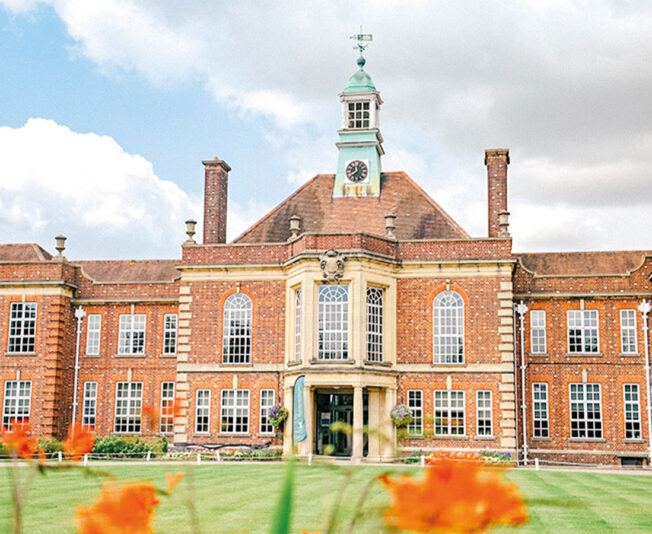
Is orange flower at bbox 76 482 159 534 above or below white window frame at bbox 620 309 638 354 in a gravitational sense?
below

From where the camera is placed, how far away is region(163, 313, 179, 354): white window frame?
37.2 meters

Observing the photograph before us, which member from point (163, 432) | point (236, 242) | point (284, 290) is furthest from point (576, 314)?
point (163, 432)

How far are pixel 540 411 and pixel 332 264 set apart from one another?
35.4 feet

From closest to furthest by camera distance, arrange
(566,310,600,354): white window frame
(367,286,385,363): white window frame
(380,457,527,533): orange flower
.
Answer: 1. (380,457,527,533): orange flower
2. (367,286,385,363): white window frame
3. (566,310,600,354): white window frame

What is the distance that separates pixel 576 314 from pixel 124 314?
1972 centimetres

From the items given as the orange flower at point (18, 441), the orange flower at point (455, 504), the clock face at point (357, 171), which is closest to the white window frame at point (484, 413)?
the clock face at point (357, 171)

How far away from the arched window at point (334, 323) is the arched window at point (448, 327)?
12.0 feet

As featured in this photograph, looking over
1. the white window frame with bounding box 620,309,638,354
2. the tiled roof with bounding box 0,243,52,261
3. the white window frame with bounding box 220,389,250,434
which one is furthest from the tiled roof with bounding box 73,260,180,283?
the white window frame with bounding box 620,309,638,354

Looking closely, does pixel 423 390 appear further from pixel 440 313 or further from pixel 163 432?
pixel 163 432

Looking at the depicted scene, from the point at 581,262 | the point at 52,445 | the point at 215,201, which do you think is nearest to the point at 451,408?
the point at 581,262

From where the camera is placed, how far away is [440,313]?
3241cm

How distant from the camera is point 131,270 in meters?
41.0

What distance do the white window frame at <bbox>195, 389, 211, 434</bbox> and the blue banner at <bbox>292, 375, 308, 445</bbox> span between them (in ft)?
12.8

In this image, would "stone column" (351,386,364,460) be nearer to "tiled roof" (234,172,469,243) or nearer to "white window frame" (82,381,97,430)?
"tiled roof" (234,172,469,243)
